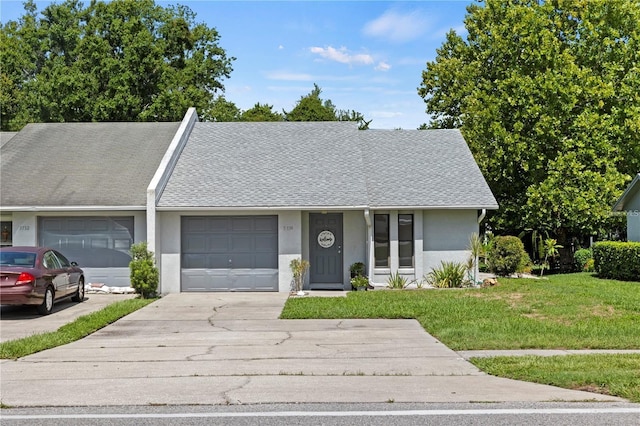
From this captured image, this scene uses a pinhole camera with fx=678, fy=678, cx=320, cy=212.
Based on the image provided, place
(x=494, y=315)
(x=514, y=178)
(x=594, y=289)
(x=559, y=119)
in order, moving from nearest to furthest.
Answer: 1. (x=494, y=315)
2. (x=594, y=289)
3. (x=559, y=119)
4. (x=514, y=178)

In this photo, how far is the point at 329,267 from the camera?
21641 millimetres

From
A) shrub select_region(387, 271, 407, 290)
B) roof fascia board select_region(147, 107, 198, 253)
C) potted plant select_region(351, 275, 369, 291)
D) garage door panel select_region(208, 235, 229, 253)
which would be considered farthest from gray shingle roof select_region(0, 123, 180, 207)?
shrub select_region(387, 271, 407, 290)

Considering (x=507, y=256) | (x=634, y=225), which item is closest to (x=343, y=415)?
(x=507, y=256)

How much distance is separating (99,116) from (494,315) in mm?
25633

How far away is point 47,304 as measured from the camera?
628 inches

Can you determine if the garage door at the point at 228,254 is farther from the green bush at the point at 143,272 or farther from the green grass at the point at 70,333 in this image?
the green grass at the point at 70,333

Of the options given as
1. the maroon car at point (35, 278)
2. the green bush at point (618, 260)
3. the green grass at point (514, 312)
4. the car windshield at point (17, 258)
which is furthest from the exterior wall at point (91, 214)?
the green bush at point (618, 260)

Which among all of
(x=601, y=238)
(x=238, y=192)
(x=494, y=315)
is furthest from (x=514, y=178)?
(x=494, y=315)

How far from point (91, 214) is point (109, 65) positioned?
1602 cm

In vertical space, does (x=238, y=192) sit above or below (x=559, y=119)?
below

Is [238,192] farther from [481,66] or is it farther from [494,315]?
[481,66]

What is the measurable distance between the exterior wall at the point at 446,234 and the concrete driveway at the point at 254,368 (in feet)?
23.2

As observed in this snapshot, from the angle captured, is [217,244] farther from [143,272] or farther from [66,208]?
[66,208]

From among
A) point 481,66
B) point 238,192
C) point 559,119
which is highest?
point 481,66
